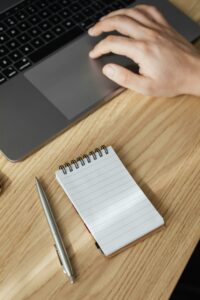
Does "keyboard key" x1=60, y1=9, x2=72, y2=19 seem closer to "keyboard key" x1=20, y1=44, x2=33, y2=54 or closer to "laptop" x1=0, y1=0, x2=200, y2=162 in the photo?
"laptop" x1=0, y1=0, x2=200, y2=162

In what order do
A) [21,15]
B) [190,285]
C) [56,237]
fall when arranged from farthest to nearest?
[190,285], [21,15], [56,237]

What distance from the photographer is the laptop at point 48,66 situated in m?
0.84

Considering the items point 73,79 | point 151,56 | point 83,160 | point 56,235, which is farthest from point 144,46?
point 56,235

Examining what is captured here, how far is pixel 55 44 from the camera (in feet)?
3.10

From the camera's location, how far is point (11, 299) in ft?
2.30

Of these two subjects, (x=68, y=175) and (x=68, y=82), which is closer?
(x=68, y=175)

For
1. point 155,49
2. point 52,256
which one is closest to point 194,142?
point 155,49

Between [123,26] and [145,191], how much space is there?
33cm

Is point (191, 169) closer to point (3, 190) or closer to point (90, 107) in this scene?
point (90, 107)

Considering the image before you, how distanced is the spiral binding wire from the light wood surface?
0.02m

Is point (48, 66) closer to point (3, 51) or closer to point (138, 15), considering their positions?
point (3, 51)

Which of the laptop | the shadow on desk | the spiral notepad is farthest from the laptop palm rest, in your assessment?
the shadow on desk

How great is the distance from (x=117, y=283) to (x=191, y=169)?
0.76 ft

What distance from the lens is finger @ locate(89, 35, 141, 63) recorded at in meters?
0.88
